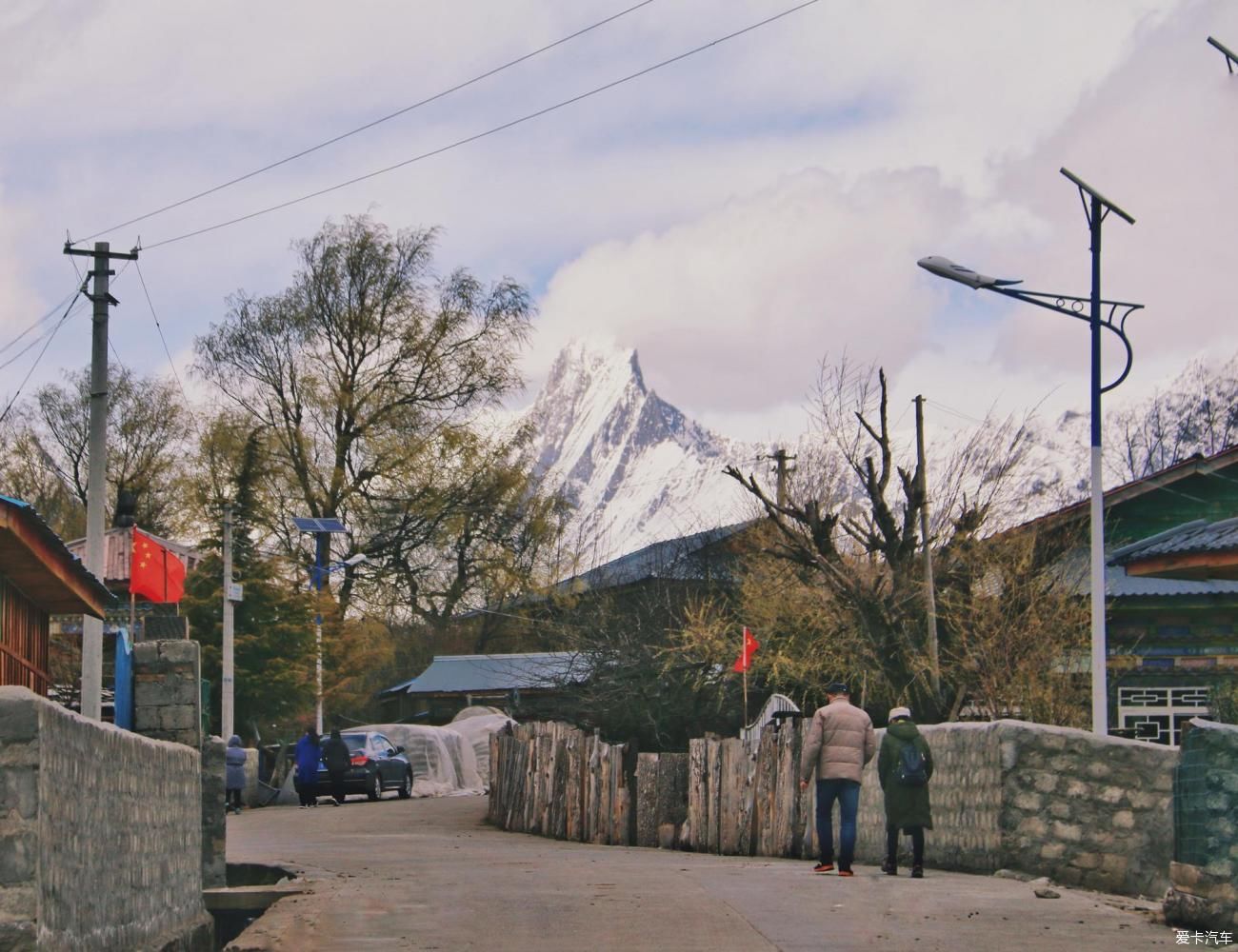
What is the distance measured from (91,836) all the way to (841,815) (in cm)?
886

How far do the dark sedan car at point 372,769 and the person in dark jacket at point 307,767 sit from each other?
0.97 feet

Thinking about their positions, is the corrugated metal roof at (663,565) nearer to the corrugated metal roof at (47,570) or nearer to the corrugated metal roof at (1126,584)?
the corrugated metal roof at (1126,584)

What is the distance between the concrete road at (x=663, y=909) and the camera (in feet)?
37.7

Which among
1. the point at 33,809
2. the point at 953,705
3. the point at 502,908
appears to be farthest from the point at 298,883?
the point at 953,705

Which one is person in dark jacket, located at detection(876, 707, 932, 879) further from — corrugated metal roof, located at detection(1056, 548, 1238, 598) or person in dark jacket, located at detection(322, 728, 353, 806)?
person in dark jacket, located at detection(322, 728, 353, 806)

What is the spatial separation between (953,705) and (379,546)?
27381 millimetres

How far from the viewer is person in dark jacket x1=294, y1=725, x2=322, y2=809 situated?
1580 inches

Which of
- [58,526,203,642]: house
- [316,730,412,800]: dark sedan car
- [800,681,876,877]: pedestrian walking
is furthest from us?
[316,730,412,800]: dark sedan car

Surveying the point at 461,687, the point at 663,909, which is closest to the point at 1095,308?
the point at 663,909

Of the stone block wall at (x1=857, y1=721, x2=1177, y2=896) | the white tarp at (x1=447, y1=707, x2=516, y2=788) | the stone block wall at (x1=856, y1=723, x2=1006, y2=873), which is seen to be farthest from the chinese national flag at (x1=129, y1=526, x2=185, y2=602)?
the white tarp at (x1=447, y1=707, x2=516, y2=788)

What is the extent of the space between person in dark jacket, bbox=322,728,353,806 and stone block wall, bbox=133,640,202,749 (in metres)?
24.1

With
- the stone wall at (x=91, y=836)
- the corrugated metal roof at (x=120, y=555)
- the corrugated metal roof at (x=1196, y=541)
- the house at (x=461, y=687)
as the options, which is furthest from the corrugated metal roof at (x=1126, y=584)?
the house at (x=461, y=687)

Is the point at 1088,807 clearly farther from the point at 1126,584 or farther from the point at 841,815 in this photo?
the point at 1126,584

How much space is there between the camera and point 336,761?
4047cm
